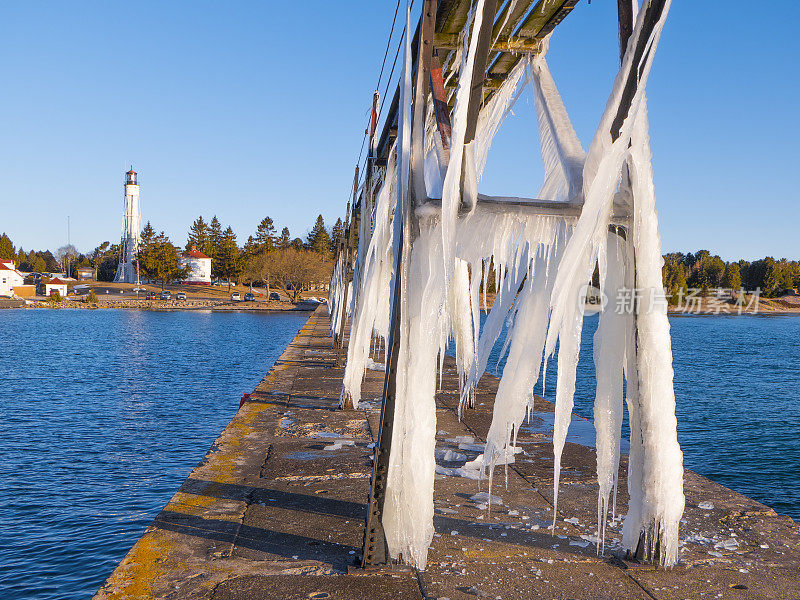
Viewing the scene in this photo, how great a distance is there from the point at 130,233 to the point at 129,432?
98.8 m

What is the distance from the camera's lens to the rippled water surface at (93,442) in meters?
8.78

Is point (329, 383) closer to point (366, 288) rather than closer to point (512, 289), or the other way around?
point (366, 288)

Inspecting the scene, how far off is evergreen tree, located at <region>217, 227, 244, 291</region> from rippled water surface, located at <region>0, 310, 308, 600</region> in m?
63.9

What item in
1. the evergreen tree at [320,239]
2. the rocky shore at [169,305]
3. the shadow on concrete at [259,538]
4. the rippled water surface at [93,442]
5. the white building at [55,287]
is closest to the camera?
the shadow on concrete at [259,538]

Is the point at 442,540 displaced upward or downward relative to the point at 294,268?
downward

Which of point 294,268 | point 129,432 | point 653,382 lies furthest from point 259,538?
point 294,268

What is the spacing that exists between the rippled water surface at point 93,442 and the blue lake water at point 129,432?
33 millimetres

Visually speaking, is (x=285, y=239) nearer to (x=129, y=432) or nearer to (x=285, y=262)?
(x=285, y=262)

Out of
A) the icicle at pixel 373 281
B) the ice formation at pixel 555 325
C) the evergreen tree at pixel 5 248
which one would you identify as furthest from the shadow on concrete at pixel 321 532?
the evergreen tree at pixel 5 248

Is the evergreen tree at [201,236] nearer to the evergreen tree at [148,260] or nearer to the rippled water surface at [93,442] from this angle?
the evergreen tree at [148,260]

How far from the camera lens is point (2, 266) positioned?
92.9 m

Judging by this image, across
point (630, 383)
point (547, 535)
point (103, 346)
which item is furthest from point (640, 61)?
point (103, 346)

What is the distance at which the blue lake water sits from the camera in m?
9.25

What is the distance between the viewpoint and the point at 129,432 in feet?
52.3
